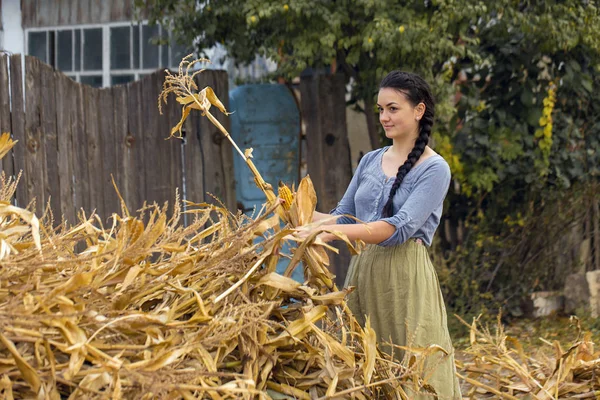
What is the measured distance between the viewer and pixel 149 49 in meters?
8.28

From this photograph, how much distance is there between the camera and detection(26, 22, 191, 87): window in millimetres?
8242

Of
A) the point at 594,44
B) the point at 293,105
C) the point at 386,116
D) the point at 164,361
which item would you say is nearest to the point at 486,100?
the point at 594,44

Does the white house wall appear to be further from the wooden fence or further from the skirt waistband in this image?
the skirt waistband

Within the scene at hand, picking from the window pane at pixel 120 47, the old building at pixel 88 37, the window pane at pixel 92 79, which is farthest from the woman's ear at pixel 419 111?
the window pane at pixel 92 79

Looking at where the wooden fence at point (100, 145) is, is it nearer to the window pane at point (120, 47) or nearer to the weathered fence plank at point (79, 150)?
the weathered fence plank at point (79, 150)

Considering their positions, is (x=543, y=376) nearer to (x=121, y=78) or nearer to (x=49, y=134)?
(x=49, y=134)

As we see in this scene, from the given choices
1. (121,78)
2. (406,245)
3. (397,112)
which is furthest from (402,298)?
(121,78)

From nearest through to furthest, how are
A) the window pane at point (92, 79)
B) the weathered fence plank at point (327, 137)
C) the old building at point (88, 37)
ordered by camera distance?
the weathered fence plank at point (327, 137)
the old building at point (88, 37)
the window pane at point (92, 79)

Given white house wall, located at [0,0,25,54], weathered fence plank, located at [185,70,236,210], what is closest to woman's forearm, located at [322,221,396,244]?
weathered fence plank, located at [185,70,236,210]

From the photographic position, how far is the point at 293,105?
18.4 feet

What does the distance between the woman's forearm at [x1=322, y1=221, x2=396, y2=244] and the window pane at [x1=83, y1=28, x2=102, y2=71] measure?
615cm

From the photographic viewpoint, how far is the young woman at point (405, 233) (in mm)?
2918

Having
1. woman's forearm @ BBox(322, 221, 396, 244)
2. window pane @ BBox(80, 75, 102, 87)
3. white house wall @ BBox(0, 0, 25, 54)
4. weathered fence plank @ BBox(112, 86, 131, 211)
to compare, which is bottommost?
woman's forearm @ BBox(322, 221, 396, 244)

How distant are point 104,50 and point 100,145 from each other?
3.45 m
